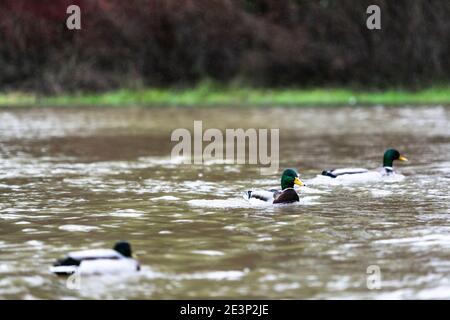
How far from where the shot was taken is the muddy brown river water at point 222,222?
793 centimetres

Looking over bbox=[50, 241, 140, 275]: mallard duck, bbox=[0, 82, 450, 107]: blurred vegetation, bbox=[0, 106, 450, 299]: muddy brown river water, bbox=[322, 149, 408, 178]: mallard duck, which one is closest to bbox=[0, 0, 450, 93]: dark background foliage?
bbox=[0, 82, 450, 107]: blurred vegetation

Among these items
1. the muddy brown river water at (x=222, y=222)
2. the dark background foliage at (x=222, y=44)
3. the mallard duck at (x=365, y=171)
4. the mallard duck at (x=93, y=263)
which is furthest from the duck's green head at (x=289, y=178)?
the dark background foliage at (x=222, y=44)

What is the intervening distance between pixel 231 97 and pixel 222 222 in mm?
25178

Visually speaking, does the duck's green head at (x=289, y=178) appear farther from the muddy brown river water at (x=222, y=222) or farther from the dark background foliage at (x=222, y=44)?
the dark background foliage at (x=222, y=44)

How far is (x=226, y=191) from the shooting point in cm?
1355

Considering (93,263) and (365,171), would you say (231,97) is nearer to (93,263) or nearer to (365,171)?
(365,171)

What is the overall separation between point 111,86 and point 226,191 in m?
24.9

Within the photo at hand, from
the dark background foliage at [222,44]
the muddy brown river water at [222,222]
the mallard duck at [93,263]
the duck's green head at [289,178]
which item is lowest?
the muddy brown river water at [222,222]

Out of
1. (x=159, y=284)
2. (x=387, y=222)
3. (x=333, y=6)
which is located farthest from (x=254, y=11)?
(x=159, y=284)

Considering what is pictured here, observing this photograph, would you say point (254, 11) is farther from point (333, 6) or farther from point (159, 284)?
point (159, 284)

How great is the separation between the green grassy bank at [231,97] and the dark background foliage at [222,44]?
0.91 metres

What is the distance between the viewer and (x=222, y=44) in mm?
39938

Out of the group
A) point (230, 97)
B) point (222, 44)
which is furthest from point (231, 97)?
point (222, 44)

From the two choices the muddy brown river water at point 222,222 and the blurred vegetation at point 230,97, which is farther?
the blurred vegetation at point 230,97
